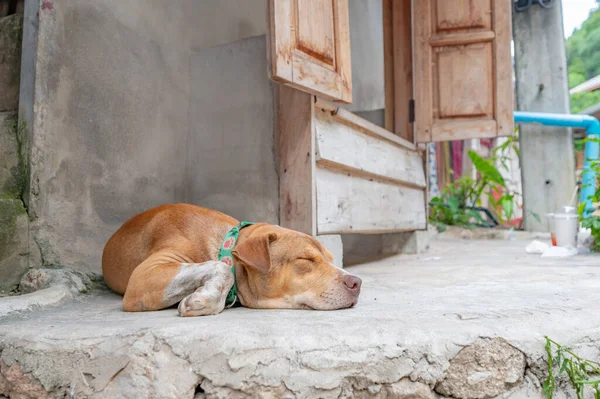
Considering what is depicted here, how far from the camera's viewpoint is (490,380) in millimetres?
1832

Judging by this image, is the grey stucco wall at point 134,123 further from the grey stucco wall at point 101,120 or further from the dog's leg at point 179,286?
the dog's leg at point 179,286

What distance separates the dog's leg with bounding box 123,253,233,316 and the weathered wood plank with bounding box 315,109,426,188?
156 centimetres

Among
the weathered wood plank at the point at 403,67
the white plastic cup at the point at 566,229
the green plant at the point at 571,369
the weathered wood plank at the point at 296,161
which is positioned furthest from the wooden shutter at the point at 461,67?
the green plant at the point at 571,369

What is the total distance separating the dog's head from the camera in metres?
2.29

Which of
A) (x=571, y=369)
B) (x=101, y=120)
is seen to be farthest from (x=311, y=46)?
(x=571, y=369)

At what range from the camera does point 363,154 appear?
441cm

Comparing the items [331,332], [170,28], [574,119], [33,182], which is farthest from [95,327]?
[574,119]

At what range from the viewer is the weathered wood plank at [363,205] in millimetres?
3766

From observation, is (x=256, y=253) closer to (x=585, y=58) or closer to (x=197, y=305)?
(x=197, y=305)

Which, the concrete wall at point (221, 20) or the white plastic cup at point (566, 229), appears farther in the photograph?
the white plastic cup at point (566, 229)

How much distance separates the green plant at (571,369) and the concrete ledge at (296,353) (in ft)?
0.10

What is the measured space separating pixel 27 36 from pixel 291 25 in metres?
1.49

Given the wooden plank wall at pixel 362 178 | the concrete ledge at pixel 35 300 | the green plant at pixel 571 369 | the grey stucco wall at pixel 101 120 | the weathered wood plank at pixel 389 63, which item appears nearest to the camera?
the green plant at pixel 571 369

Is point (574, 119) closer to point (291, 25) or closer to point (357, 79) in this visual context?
point (357, 79)
